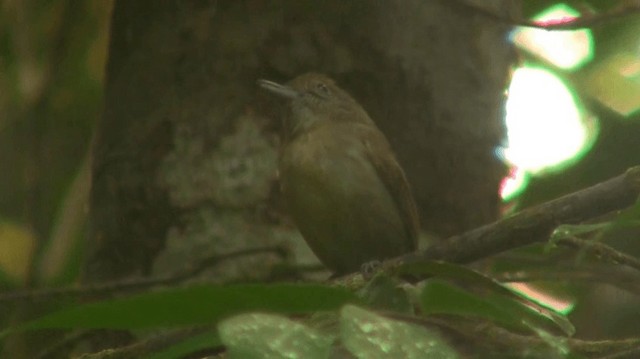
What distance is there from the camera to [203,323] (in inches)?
52.6

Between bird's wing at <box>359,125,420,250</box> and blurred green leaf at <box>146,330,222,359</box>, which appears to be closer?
blurred green leaf at <box>146,330,222,359</box>

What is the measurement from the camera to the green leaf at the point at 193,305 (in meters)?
1.31

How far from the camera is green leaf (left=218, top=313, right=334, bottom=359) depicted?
1106mm

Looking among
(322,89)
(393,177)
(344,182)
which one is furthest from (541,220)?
(322,89)

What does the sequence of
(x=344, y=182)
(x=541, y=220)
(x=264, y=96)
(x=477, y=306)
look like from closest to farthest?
(x=477, y=306), (x=541, y=220), (x=264, y=96), (x=344, y=182)

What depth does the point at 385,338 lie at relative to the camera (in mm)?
1146

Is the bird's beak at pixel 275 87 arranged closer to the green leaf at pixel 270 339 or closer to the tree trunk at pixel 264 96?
the tree trunk at pixel 264 96

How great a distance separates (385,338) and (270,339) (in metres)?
0.11

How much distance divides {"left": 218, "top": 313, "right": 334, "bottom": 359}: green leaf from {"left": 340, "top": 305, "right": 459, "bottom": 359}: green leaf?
3cm

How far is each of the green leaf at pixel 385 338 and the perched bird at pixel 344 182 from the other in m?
2.84

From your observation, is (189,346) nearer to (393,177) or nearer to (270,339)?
(270,339)

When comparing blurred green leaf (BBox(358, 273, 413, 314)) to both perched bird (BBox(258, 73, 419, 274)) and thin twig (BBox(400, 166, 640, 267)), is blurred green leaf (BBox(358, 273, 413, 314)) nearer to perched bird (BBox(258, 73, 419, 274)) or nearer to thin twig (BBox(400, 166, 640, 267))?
thin twig (BBox(400, 166, 640, 267))

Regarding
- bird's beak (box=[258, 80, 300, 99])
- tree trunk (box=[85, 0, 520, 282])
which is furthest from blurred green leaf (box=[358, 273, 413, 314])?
bird's beak (box=[258, 80, 300, 99])

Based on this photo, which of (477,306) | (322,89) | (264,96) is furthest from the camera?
(322,89)
